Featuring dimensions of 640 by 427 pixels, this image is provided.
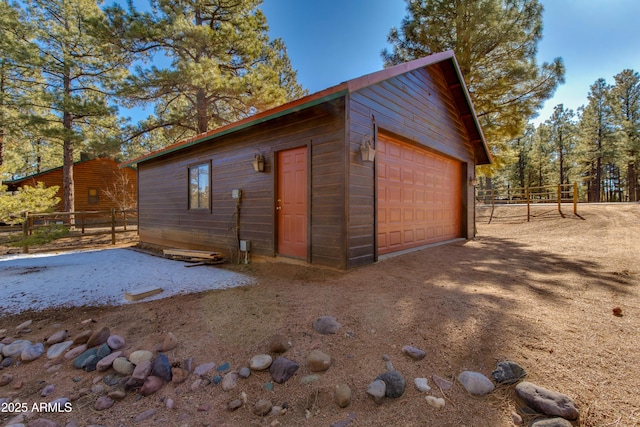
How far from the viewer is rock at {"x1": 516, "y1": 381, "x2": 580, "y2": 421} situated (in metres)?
1.40

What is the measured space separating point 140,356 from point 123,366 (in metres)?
0.11

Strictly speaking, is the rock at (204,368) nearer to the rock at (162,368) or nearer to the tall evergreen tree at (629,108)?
the rock at (162,368)

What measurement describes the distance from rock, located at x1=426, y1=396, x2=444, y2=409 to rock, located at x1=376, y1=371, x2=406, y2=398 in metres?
0.15

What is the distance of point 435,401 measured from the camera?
1.55 meters

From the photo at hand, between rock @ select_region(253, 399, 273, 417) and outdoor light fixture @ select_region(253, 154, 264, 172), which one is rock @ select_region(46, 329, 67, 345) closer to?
rock @ select_region(253, 399, 273, 417)

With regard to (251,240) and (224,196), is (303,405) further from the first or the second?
(224,196)

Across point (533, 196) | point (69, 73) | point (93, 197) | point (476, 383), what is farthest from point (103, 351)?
point (533, 196)

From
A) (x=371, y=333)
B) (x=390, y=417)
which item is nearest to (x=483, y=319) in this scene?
(x=371, y=333)

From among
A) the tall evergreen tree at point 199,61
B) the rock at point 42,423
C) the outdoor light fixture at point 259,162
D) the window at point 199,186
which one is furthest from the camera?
the tall evergreen tree at point 199,61

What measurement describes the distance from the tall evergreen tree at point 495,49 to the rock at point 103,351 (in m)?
11.6

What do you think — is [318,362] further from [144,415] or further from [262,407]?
[144,415]

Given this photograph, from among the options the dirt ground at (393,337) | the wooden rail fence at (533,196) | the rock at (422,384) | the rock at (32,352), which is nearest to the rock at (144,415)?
the dirt ground at (393,337)

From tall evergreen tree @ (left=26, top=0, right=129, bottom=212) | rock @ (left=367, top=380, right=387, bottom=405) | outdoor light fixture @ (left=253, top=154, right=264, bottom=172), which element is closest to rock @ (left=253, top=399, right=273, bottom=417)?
rock @ (left=367, top=380, right=387, bottom=405)

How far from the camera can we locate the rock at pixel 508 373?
164cm
